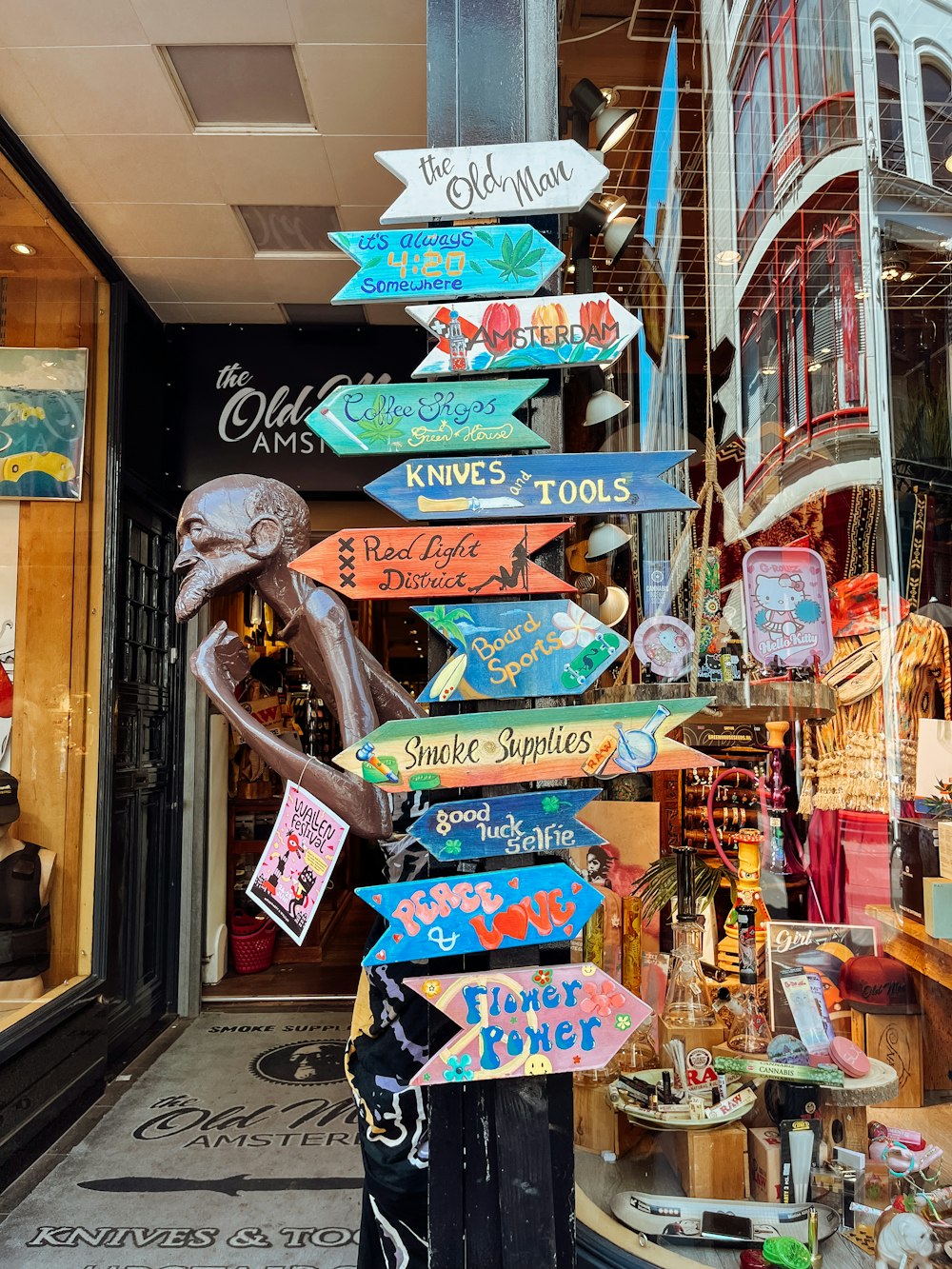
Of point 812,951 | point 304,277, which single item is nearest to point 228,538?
A: point 812,951

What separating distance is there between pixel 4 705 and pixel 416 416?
8.97ft

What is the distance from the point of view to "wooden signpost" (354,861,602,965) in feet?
4.23

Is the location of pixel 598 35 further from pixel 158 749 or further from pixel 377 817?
pixel 158 749

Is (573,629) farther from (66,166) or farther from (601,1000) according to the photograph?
(66,166)

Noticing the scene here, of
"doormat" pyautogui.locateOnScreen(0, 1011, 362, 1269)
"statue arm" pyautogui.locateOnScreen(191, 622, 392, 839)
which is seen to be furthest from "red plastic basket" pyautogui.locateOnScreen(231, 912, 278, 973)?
"statue arm" pyautogui.locateOnScreen(191, 622, 392, 839)

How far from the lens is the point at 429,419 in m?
1.40

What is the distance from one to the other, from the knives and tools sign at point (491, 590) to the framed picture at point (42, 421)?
2.67 m

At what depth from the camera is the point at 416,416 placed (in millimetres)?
1401

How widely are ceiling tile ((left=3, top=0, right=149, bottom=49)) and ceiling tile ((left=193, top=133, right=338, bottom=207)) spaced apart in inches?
18.2

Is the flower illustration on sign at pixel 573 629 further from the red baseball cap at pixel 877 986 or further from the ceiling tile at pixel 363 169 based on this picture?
the ceiling tile at pixel 363 169

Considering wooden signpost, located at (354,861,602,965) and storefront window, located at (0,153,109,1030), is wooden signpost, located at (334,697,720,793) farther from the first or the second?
storefront window, located at (0,153,109,1030)

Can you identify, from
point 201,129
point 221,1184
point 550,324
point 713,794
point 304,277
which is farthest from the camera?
point 304,277

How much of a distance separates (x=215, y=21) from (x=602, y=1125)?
3161 millimetres

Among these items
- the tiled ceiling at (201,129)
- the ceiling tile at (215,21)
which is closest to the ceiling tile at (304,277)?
the tiled ceiling at (201,129)
